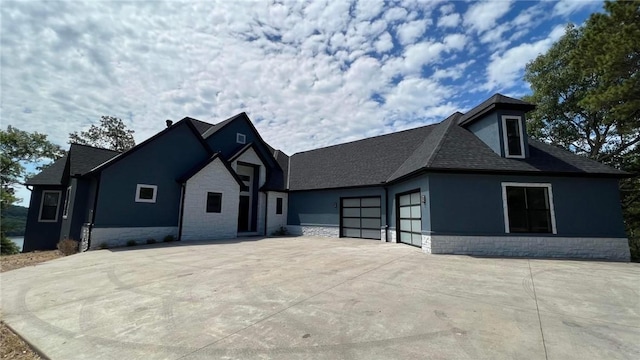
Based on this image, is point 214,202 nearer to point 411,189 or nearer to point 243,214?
point 243,214

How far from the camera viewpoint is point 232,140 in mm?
19656

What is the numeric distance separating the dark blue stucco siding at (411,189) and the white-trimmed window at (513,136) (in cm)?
371

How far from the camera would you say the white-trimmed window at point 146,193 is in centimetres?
1371

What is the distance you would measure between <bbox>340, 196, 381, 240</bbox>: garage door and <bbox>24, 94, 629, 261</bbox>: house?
6cm

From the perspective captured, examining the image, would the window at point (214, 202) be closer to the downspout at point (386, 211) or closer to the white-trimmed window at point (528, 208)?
the downspout at point (386, 211)

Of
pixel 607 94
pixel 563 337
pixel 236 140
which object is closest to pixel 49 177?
pixel 236 140

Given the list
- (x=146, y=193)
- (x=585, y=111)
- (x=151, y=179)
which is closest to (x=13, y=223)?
(x=146, y=193)

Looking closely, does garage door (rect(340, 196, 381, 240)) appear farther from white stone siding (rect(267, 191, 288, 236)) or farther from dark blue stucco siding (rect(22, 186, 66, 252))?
dark blue stucco siding (rect(22, 186, 66, 252))

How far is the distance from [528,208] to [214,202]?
1545 centimetres

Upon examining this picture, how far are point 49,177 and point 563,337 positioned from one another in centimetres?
2375

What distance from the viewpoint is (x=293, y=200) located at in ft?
65.9

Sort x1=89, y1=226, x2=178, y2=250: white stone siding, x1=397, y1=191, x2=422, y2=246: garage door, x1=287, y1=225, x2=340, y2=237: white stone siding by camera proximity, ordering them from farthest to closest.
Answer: x1=287, y1=225, x2=340, y2=237: white stone siding
x1=89, y1=226, x2=178, y2=250: white stone siding
x1=397, y1=191, x2=422, y2=246: garage door

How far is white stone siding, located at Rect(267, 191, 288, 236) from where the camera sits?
62.6 ft

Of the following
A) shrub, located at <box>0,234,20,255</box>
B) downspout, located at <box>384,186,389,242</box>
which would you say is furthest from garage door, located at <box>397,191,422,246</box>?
shrub, located at <box>0,234,20,255</box>
